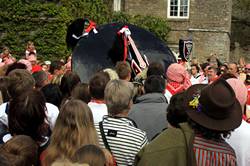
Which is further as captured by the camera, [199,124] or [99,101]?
[99,101]

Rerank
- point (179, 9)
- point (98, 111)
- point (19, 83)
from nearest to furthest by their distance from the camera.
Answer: point (98, 111) → point (19, 83) → point (179, 9)

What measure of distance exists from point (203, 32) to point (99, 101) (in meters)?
28.6

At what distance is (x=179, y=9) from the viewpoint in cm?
3459

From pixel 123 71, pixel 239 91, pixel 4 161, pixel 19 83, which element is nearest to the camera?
pixel 4 161

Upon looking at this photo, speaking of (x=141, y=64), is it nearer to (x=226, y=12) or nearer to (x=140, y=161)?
(x=140, y=161)

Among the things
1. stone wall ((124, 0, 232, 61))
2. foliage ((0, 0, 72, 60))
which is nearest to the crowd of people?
foliage ((0, 0, 72, 60))

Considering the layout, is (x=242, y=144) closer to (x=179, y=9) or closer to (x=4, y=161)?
(x=4, y=161)

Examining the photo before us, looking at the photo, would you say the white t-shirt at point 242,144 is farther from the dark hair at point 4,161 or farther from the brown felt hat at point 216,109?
the dark hair at point 4,161

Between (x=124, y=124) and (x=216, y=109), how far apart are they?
1.45m

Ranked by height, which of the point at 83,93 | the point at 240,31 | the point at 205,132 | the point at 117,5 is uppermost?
the point at 117,5

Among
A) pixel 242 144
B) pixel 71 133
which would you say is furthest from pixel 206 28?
pixel 71 133

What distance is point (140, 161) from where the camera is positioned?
3.58 metres

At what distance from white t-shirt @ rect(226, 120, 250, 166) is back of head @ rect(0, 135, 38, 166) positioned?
1.70m

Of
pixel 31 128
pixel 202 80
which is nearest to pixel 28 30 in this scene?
pixel 202 80
